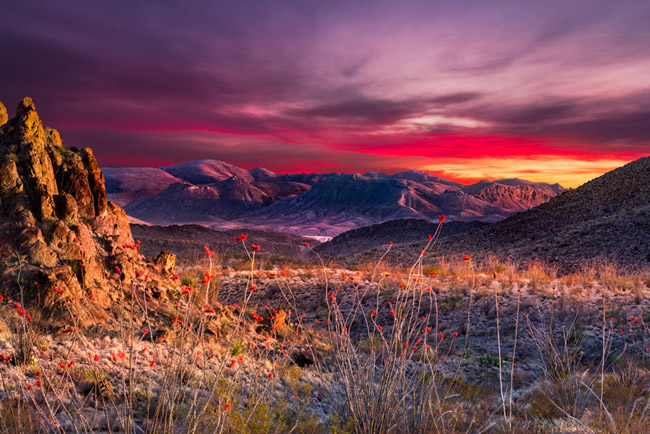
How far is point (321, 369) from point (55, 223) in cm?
495

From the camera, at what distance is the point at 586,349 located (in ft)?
24.0

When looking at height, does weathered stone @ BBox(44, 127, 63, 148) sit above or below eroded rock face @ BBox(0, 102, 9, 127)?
below

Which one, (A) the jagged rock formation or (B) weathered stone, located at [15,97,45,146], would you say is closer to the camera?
(A) the jagged rock formation

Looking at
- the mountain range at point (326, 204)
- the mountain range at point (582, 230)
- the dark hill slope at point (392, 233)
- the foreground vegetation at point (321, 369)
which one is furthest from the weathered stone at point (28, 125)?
the mountain range at point (326, 204)

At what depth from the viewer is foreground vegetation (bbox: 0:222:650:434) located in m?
3.26

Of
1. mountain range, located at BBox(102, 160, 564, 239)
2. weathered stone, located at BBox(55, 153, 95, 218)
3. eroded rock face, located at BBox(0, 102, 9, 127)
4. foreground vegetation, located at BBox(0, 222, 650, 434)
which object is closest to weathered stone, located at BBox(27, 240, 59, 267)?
foreground vegetation, located at BBox(0, 222, 650, 434)

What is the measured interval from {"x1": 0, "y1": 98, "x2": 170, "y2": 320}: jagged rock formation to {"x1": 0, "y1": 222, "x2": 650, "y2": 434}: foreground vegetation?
0.27 m

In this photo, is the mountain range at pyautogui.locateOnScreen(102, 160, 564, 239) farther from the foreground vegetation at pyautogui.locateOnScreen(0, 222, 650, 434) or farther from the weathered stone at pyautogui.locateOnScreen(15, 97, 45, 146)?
the foreground vegetation at pyautogui.locateOnScreen(0, 222, 650, 434)

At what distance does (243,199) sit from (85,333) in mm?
151656

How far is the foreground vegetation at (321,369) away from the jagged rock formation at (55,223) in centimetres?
27

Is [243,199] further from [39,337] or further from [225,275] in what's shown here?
[39,337]

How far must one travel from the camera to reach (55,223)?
6457mm

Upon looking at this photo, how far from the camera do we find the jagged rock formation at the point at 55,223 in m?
5.68

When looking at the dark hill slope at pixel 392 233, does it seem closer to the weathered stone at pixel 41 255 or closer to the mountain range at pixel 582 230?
the mountain range at pixel 582 230
